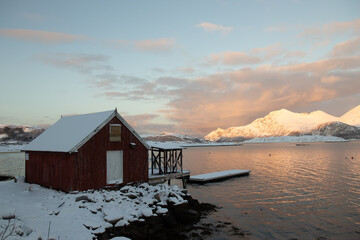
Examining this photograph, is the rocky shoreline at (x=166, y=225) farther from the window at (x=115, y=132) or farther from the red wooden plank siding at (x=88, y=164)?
the window at (x=115, y=132)

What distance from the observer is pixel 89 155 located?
20406 millimetres

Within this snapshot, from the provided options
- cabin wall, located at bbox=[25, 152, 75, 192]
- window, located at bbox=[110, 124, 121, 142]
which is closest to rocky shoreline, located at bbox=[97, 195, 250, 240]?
cabin wall, located at bbox=[25, 152, 75, 192]

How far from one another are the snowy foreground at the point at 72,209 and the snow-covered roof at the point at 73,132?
3.43 m

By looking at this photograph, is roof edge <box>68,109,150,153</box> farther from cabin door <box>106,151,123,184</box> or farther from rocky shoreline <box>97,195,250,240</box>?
rocky shoreline <box>97,195,250,240</box>

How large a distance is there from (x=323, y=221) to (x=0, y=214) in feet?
73.4

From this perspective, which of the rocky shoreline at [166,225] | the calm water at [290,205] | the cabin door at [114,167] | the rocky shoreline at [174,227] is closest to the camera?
the rocky shoreline at [166,225]

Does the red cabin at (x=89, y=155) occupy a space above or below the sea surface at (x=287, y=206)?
above

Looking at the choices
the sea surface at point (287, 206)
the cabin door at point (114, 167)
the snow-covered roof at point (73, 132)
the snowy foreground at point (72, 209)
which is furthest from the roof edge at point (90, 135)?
the sea surface at point (287, 206)

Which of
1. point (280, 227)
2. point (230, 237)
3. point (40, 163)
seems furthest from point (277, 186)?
point (40, 163)

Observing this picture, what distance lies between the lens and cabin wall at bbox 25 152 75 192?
64.5ft

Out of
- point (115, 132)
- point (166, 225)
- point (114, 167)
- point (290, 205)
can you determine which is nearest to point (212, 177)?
point (290, 205)

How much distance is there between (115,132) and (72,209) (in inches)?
310

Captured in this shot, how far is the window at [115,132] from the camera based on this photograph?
22145 mm

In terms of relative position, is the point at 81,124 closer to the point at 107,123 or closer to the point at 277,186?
the point at 107,123
